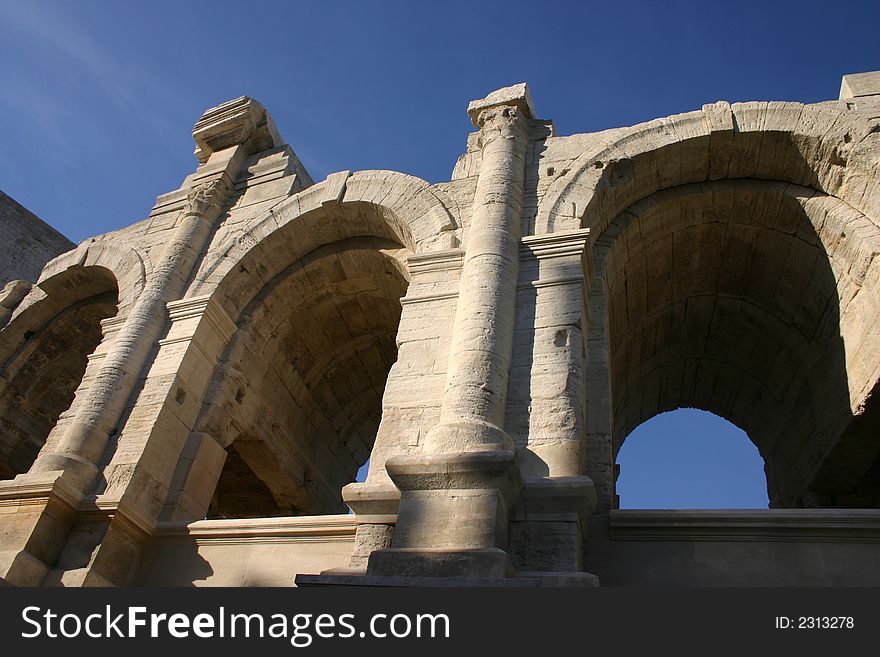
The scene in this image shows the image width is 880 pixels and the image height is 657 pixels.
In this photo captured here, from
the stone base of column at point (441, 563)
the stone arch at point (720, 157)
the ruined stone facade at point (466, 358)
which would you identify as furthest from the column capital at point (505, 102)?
the stone base of column at point (441, 563)

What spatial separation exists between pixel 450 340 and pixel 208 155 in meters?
6.57

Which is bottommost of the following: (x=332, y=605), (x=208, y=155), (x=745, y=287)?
(x=332, y=605)

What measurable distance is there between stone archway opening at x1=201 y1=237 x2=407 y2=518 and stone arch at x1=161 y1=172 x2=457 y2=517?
0.6 inches

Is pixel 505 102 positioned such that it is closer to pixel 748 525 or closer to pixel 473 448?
pixel 473 448

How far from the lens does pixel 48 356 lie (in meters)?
10.9

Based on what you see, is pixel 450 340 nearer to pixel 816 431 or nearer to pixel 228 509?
pixel 816 431

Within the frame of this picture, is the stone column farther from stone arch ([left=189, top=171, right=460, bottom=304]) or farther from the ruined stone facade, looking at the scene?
stone arch ([left=189, top=171, right=460, bottom=304])

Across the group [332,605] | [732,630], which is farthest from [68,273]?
[732,630]

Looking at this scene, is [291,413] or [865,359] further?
[291,413]

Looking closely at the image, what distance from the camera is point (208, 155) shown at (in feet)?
36.7

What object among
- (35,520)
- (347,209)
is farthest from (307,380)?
(35,520)

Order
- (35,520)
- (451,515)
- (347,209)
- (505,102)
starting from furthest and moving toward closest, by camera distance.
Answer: (347,209)
(505,102)
(35,520)
(451,515)

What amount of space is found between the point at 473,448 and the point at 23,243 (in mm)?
13716

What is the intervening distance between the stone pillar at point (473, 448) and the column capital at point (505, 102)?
1.43 m
